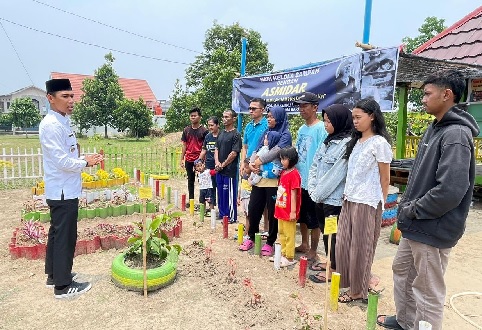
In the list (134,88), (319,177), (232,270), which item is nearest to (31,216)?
(232,270)

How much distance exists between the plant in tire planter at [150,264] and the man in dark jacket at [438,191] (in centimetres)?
219

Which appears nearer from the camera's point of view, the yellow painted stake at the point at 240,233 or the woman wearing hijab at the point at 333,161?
the woman wearing hijab at the point at 333,161

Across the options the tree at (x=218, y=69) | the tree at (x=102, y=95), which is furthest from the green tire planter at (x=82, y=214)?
the tree at (x=102, y=95)

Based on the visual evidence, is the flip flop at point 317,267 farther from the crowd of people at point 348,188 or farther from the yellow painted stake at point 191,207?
the yellow painted stake at point 191,207

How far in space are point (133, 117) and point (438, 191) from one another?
27632 millimetres

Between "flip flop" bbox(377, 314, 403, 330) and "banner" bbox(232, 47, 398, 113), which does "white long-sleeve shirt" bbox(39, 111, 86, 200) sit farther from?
"banner" bbox(232, 47, 398, 113)

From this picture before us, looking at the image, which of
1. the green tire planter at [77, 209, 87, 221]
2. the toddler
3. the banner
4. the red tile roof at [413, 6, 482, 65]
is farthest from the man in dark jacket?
the red tile roof at [413, 6, 482, 65]

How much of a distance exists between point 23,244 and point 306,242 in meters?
3.45

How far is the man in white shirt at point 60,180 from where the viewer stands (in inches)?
122

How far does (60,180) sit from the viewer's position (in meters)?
3.14

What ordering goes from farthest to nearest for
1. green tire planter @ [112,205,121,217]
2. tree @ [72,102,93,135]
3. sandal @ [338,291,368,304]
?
tree @ [72,102,93,135] < green tire planter @ [112,205,121,217] < sandal @ [338,291,368,304]

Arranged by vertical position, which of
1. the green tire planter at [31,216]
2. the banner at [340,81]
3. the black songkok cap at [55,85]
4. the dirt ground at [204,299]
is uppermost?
the banner at [340,81]

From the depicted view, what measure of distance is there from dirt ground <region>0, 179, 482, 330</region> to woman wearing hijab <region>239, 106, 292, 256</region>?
291mm

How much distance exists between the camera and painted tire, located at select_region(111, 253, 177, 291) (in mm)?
3279
